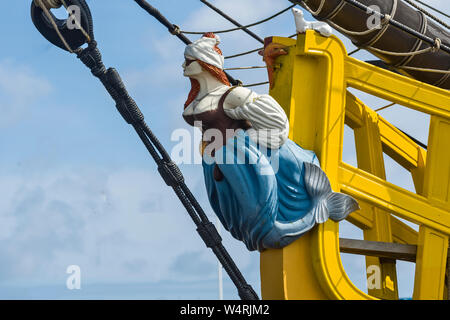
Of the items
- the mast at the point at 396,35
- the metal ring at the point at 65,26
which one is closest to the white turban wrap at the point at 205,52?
Result: the mast at the point at 396,35

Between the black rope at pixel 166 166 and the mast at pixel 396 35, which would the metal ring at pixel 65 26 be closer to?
the black rope at pixel 166 166

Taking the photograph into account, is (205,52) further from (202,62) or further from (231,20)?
(231,20)

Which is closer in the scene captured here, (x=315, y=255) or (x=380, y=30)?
(x=315, y=255)

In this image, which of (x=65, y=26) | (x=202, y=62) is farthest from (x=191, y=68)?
(x=65, y=26)

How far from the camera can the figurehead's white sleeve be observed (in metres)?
9.91

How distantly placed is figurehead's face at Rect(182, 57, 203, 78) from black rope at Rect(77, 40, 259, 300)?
6.35ft

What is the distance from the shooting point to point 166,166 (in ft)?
40.4

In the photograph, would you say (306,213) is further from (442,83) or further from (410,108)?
(442,83)

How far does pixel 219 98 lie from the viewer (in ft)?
33.1

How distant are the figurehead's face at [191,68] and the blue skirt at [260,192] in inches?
31.6

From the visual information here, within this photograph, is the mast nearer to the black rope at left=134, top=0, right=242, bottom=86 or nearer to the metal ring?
the black rope at left=134, top=0, right=242, bottom=86
